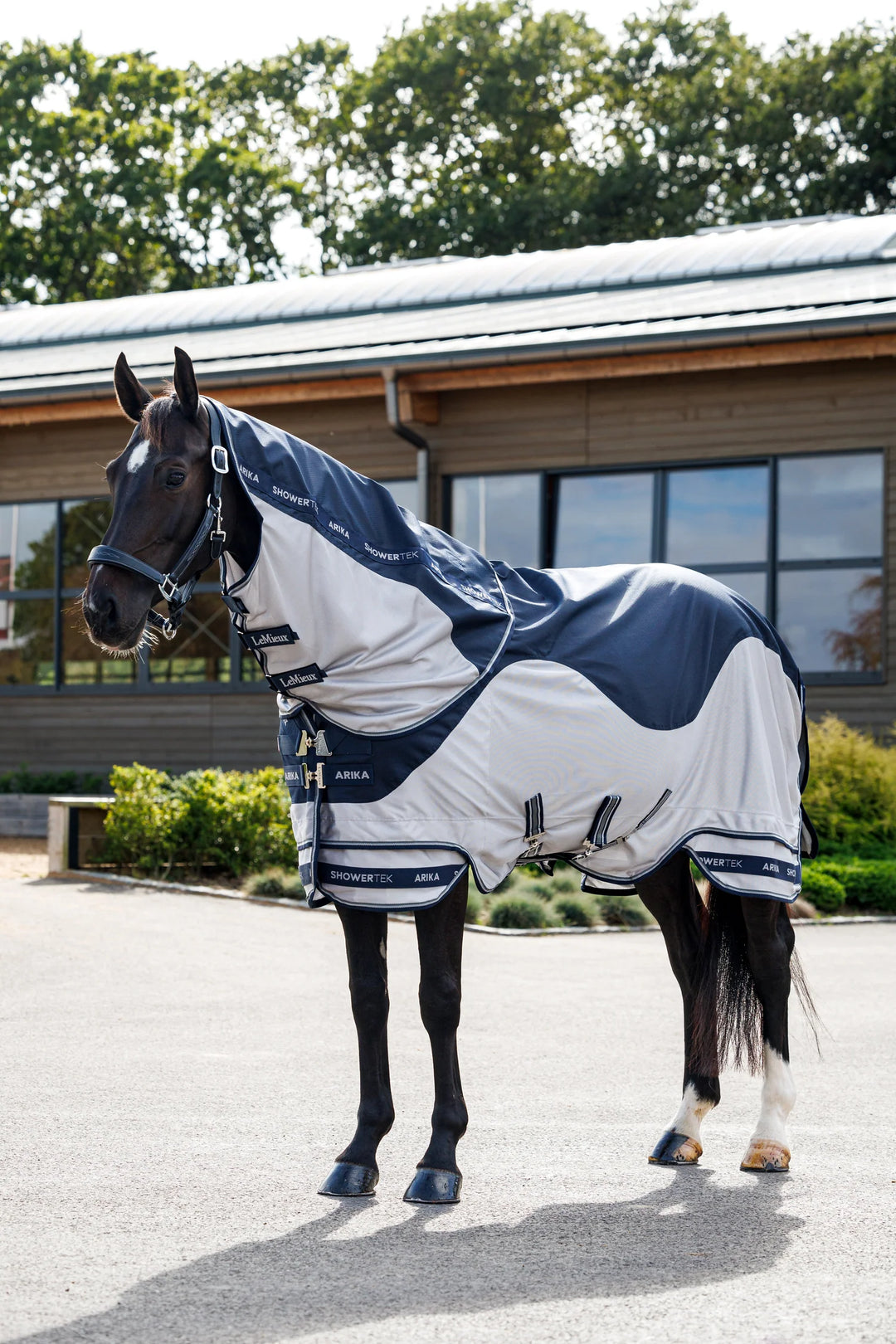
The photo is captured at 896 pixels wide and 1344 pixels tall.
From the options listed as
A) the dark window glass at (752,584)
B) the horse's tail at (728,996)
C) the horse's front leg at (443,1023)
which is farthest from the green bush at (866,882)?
the horse's front leg at (443,1023)

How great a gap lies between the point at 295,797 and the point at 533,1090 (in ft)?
6.55

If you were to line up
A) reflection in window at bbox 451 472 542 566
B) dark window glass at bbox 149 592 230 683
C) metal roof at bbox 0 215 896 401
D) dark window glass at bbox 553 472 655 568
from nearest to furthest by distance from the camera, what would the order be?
1. metal roof at bbox 0 215 896 401
2. dark window glass at bbox 553 472 655 568
3. reflection in window at bbox 451 472 542 566
4. dark window glass at bbox 149 592 230 683

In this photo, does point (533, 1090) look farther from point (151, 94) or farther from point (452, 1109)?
point (151, 94)

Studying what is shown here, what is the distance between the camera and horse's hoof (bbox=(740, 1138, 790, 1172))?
4.50 m

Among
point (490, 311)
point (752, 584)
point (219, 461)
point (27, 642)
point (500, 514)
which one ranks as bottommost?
point (219, 461)

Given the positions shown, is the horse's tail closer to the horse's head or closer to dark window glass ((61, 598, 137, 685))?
the horse's head

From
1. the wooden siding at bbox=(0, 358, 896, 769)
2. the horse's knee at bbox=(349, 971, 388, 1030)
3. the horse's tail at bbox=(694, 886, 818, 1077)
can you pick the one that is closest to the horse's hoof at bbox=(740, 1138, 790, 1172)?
the horse's tail at bbox=(694, 886, 818, 1077)

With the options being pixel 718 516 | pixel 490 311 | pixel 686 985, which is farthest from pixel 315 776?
pixel 490 311

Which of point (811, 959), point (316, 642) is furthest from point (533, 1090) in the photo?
point (811, 959)

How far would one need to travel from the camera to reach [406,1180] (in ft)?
14.0

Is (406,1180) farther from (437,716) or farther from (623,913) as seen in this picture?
(623,913)

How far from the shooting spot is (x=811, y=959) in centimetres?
920

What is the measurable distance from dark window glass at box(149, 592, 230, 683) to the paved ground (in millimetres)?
8362

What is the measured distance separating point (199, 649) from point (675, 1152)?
12452 mm
